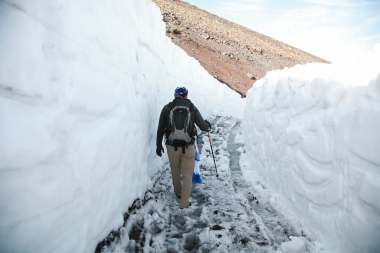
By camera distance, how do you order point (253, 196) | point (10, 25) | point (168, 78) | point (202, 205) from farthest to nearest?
point (168, 78), point (253, 196), point (202, 205), point (10, 25)

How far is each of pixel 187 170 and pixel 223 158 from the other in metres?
2.33

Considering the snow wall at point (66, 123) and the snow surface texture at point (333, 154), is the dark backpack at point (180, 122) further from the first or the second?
the snow surface texture at point (333, 154)

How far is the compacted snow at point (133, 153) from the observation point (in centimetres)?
148

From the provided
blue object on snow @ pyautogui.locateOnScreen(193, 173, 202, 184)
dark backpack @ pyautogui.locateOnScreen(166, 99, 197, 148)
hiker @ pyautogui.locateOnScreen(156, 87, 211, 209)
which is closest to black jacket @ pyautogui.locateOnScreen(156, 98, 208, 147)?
hiker @ pyautogui.locateOnScreen(156, 87, 211, 209)

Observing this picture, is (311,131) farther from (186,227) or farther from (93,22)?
(93,22)

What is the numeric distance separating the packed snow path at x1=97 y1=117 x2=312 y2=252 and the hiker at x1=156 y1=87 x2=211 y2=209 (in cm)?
35

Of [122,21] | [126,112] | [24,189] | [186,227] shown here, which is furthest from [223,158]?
[24,189]

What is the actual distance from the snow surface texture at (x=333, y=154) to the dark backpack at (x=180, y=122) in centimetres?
162

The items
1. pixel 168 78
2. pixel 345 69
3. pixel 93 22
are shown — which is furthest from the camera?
pixel 168 78

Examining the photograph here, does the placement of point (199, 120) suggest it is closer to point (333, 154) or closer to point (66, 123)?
point (333, 154)

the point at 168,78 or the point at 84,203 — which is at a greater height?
the point at 168,78

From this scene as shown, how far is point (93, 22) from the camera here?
7.54 ft

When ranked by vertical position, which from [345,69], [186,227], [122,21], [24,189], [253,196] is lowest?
[186,227]

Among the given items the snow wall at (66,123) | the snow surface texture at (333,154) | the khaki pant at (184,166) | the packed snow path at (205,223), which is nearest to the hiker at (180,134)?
the khaki pant at (184,166)
